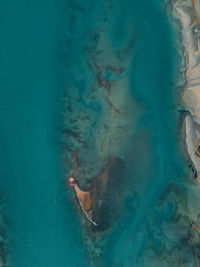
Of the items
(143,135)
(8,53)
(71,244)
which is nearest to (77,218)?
(71,244)

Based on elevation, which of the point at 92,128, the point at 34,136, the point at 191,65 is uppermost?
the point at 191,65

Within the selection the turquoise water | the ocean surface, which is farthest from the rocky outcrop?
the turquoise water

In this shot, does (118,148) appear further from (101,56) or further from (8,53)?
(8,53)

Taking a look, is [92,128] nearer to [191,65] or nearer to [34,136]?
[34,136]

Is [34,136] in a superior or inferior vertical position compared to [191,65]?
inferior

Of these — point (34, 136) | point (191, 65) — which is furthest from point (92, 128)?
point (191, 65)

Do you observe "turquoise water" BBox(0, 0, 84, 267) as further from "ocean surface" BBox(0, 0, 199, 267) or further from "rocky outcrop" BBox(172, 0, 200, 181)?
"rocky outcrop" BBox(172, 0, 200, 181)

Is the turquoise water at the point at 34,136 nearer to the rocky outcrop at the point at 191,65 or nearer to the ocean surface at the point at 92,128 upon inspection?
the ocean surface at the point at 92,128

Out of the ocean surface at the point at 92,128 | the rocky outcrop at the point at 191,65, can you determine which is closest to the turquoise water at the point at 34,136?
the ocean surface at the point at 92,128
